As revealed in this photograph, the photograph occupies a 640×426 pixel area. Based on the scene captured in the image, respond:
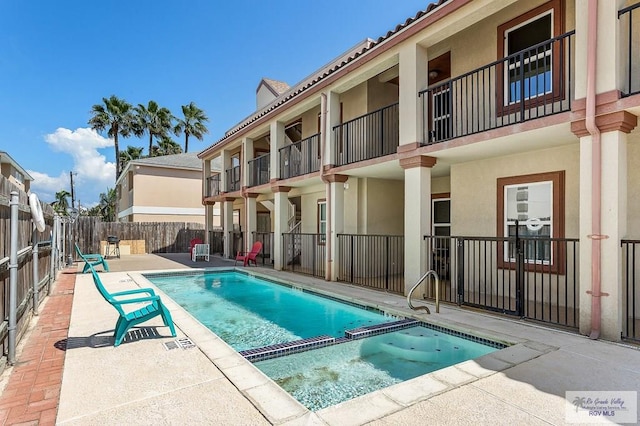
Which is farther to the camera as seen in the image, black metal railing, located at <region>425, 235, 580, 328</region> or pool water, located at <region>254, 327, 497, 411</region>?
black metal railing, located at <region>425, 235, 580, 328</region>

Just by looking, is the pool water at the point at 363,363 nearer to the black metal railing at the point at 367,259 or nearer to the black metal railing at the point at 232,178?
the black metal railing at the point at 367,259

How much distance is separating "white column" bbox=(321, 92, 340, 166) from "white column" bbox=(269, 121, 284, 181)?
11.0 ft

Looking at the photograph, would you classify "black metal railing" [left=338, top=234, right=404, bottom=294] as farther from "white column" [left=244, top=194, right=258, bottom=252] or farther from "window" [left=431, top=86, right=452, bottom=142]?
"white column" [left=244, top=194, right=258, bottom=252]

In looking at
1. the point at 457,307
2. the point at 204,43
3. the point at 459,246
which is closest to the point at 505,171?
the point at 459,246

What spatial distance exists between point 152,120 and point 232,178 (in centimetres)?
2708

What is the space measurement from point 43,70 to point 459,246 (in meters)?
31.3

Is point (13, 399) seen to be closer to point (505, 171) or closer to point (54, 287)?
point (54, 287)

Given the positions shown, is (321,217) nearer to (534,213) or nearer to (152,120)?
(534,213)

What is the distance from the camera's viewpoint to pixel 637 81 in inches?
265

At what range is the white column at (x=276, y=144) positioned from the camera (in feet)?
47.8

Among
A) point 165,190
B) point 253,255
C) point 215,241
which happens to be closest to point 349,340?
point 253,255

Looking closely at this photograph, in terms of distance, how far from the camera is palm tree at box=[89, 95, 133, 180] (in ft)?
124

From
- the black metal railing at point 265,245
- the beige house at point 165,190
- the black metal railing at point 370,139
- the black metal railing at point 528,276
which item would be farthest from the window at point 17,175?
the black metal railing at point 528,276

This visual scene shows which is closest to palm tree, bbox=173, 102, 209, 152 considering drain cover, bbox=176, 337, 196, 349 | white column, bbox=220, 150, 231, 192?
white column, bbox=220, 150, 231, 192
